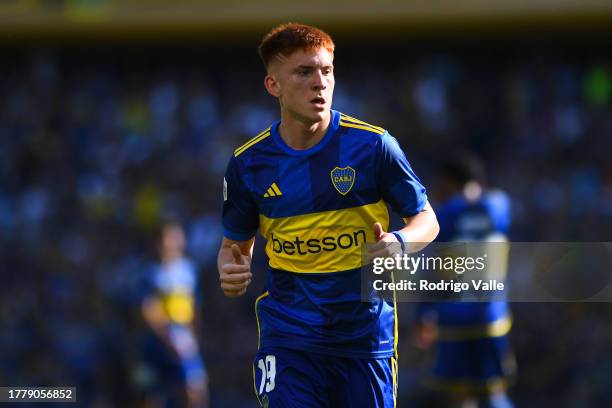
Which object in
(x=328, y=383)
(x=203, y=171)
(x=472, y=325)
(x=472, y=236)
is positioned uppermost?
(x=203, y=171)

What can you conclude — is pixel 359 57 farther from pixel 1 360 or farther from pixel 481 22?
pixel 1 360

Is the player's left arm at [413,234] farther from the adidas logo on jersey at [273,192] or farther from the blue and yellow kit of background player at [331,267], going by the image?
the adidas logo on jersey at [273,192]

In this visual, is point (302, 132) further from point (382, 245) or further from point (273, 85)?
point (382, 245)

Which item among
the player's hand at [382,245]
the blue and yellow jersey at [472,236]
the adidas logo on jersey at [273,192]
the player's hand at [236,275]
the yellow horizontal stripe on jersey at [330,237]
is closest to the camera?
the player's hand at [382,245]

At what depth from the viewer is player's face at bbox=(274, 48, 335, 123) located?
4.78 metres

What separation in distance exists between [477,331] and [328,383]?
449 centimetres

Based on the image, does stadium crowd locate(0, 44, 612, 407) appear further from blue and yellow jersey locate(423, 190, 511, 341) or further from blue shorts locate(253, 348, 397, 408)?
blue shorts locate(253, 348, 397, 408)

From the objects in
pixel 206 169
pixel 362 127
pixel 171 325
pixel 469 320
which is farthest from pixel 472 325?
pixel 206 169

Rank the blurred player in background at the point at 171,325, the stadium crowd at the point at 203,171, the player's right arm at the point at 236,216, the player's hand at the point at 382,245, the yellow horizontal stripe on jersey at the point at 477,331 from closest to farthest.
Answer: the player's hand at the point at 382,245, the player's right arm at the point at 236,216, the yellow horizontal stripe on jersey at the point at 477,331, the blurred player in background at the point at 171,325, the stadium crowd at the point at 203,171

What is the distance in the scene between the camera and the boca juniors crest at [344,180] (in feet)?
15.7

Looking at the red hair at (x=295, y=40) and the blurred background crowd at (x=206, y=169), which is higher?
the blurred background crowd at (x=206, y=169)

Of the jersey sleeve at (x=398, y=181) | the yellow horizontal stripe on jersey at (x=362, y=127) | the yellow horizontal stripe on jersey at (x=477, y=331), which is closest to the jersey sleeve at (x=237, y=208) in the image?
the yellow horizontal stripe on jersey at (x=362, y=127)

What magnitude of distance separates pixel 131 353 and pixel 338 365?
9863 millimetres

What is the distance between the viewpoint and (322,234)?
476 centimetres
